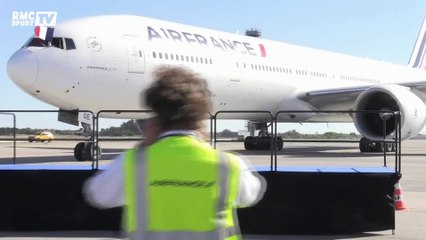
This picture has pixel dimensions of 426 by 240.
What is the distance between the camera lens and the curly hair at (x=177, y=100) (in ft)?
6.82

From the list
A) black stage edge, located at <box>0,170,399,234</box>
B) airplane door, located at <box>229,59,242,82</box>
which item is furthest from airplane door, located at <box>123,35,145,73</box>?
black stage edge, located at <box>0,170,399,234</box>

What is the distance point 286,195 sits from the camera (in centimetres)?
688

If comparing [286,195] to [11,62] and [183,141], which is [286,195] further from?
[11,62]

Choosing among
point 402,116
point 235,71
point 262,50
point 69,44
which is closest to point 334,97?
point 262,50

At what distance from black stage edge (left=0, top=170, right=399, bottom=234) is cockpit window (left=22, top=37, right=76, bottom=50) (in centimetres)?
784

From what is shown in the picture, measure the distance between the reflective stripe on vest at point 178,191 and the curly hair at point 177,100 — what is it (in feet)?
0.26

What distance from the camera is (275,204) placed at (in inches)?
270

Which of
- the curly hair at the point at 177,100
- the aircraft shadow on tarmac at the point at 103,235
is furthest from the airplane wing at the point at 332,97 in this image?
the curly hair at the point at 177,100

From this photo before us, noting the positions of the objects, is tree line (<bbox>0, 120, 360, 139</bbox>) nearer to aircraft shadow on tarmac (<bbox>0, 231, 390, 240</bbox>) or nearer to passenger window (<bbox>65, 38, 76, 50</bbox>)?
aircraft shadow on tarmac (<bbox>0, 231, 390, 240</bbox>)

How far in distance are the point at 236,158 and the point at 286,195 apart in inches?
192

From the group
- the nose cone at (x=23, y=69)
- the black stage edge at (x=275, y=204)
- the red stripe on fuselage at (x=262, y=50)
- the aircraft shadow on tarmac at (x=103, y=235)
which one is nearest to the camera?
the aircraft shadow on tarmac at (x=103, y=235)

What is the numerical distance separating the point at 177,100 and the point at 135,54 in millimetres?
13271

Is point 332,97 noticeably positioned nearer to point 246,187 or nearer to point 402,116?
point 402,116

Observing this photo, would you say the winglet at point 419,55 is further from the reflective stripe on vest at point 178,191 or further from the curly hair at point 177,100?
the reflective stripe on vest at point 178,191
